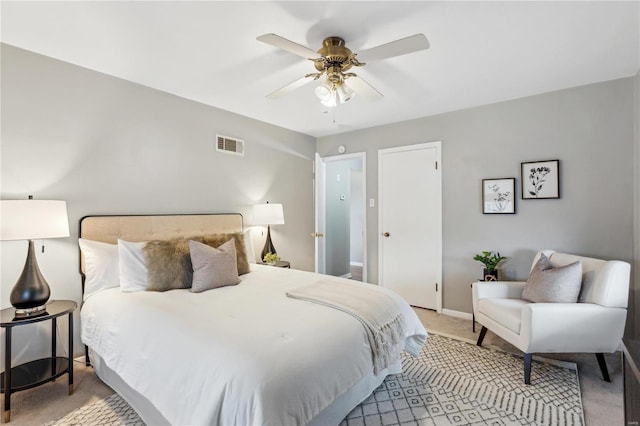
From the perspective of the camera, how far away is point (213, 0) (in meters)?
1.72

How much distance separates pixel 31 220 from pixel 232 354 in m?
1.64

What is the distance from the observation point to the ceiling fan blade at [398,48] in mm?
1630

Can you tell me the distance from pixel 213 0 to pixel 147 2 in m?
0.38

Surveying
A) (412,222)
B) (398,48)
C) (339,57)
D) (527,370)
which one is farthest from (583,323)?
(339,57)

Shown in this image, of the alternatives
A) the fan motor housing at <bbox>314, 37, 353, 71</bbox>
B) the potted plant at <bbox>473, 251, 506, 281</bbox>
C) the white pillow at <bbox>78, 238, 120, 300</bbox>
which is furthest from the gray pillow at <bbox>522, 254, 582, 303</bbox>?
the white pillow at <bbox>78, 238, 120, 300</bbox>

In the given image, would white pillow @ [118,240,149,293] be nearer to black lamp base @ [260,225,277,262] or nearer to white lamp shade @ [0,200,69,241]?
white lamp shade @ [0,200,69,241]

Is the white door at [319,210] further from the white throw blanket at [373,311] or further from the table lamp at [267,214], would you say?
the white throw blanket at [373,311]

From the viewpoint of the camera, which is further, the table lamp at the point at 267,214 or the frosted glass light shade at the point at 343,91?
the table lamp at the point at 267,214

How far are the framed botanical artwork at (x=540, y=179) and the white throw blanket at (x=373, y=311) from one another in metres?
2.10

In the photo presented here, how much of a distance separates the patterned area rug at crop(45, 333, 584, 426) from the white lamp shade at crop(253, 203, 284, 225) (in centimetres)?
207

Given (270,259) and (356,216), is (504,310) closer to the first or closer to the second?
(270,259)

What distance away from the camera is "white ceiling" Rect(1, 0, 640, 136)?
70.6 inches

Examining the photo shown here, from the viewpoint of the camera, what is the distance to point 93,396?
2.06 meters

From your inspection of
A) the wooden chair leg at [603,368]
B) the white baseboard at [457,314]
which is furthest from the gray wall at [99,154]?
the wooden chair leg at [603,368]
